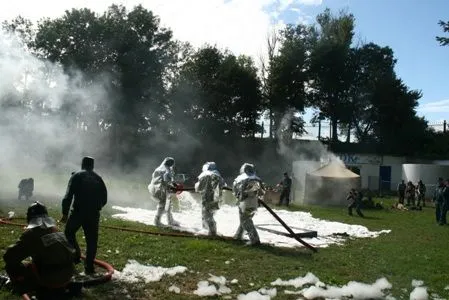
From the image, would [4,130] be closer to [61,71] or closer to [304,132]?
[61,71]

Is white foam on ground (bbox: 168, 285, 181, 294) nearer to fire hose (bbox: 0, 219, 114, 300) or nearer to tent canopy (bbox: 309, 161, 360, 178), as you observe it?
fire hose (bbox: 0, 219, 114, 300)

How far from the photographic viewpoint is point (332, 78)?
50969mm

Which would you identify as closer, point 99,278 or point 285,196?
point 99,278

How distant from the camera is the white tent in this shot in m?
26.5

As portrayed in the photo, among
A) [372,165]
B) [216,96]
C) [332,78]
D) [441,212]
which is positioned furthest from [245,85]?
[441,212]

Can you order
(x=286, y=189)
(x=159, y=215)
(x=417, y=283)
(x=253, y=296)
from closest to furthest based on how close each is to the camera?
(x=253, y=296), (x=417, y=283), (x=159, y=215), (x=286, y=189)

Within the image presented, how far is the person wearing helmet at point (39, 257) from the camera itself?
554 centimetres

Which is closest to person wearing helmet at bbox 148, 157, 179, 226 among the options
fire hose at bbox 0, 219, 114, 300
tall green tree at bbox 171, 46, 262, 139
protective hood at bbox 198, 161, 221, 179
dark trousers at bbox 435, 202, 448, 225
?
protective hood at bbox 198, 161, 221, 179

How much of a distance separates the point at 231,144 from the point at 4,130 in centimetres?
2691

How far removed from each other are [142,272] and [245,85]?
4091 centimetres

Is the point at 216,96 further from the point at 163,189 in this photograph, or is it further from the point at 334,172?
the point at 163,189

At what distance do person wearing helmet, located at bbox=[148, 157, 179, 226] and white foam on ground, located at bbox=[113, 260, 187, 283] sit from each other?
16.4ft

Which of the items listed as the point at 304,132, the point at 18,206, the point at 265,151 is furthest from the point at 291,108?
the point at 18,206

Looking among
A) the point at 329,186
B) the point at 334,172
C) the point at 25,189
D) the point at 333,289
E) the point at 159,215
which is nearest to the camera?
the point at 333,289
